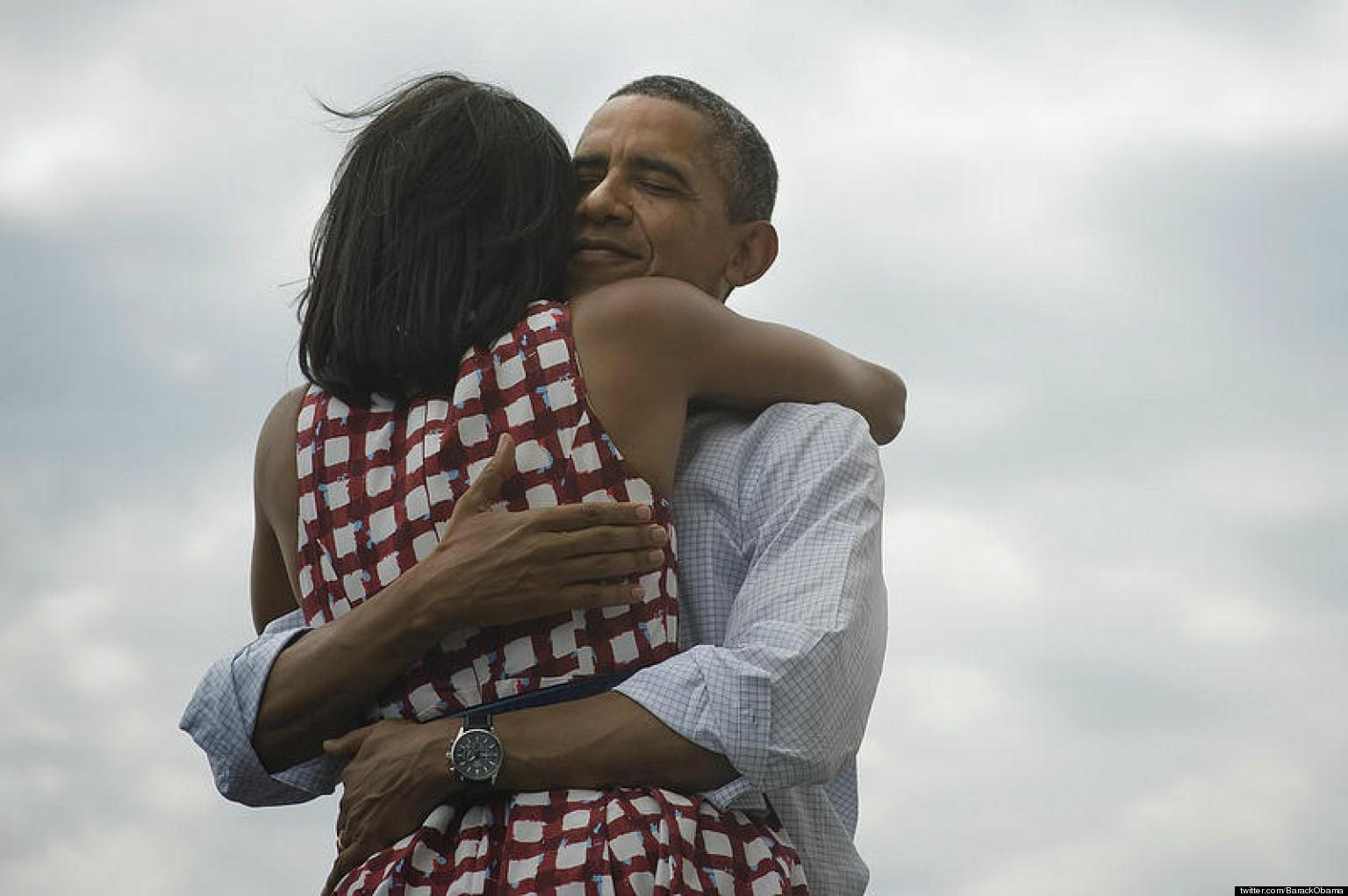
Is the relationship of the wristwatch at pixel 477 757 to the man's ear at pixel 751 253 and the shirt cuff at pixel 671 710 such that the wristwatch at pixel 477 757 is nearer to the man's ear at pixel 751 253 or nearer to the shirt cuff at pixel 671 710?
the shirt cuff at pixel 671 710

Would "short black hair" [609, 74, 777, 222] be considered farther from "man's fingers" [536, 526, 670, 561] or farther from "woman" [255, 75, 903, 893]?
"man's fingers" [536, 526, 670, 561]

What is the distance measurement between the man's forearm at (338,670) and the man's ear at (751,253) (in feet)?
4.69

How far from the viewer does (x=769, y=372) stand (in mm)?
3402

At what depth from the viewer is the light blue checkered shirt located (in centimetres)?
280

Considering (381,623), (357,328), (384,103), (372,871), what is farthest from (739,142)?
(372,871)

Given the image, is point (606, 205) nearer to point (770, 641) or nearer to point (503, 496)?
point (503, 496)

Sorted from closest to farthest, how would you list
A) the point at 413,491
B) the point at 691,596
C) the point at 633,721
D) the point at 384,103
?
the point at 633,721, the point at 413,491, the point at 691,596, the point at 384,103

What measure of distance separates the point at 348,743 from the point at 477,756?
1.03 feet

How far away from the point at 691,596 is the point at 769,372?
0.46 meters

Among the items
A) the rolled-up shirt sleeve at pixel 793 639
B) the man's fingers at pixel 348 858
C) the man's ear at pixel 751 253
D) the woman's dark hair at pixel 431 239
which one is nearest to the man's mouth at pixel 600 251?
the woman's dark hair at pixel 431 239

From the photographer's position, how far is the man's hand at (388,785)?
2869 millimetres

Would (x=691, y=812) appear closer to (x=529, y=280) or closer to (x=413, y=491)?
(x=413, y=491)

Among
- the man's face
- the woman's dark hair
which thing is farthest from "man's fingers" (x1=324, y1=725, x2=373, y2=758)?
the man's face

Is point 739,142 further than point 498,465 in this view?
Yes
